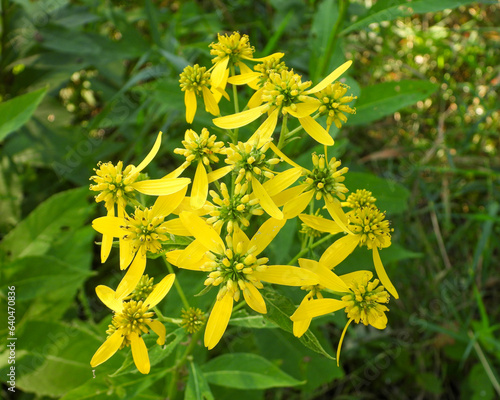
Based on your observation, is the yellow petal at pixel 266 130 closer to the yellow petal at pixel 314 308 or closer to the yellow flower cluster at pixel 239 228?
the yellow flower cluster at pixel 239 228

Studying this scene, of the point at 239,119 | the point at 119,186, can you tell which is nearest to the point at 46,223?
the point at 119,186

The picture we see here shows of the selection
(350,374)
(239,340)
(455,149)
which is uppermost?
(455,149)

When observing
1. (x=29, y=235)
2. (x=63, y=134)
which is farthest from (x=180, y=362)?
(x=63, y=134)

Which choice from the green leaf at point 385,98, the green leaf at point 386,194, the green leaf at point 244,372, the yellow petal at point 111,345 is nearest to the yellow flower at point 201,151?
the yellow petal at point 111,345

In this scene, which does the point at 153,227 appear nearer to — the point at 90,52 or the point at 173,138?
the point at 173,138

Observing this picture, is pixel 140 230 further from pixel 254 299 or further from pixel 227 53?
pixel 227 53
